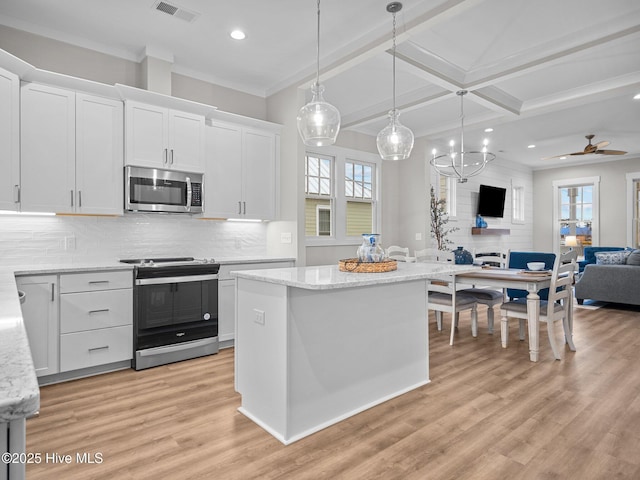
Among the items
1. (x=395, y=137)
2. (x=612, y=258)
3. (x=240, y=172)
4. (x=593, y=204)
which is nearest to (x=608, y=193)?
(x=593, y=204)

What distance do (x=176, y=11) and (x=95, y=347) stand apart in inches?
110

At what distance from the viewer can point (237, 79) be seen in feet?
14.7

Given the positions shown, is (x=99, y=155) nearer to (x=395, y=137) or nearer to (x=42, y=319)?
(x=42, y=319)

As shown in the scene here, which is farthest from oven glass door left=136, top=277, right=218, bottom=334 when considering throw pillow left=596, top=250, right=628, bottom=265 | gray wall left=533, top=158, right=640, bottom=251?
gray wall left=533, top=158, right=640, bottom=251

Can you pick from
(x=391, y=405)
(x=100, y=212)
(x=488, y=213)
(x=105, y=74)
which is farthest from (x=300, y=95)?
(x=488, y=213)

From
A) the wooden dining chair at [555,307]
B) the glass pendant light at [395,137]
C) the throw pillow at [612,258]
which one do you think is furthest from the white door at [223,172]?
the throw pillow at [612,258]

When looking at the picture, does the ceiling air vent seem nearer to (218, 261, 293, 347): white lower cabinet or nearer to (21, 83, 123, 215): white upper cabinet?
(21, 83, 123, 215): white upper cabinet

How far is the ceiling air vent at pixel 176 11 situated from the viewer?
3.04 meters

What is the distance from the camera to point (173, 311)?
11.7 feet

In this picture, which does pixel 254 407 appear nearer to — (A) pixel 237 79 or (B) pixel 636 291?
(A) pixel 237 79

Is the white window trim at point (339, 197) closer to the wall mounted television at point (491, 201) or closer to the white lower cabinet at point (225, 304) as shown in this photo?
the white lower cabinet at point (225, 304)

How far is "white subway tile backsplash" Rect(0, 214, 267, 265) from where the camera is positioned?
3.39 meters

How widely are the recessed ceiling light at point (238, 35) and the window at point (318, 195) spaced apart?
7.31 feet

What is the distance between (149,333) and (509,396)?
292 cm
